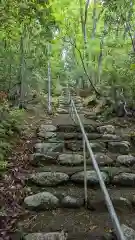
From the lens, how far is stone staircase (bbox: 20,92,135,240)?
2.68 metres

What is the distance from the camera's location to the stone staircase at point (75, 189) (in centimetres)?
268

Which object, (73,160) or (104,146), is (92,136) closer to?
(104,146)

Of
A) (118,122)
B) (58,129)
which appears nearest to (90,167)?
(58,129)

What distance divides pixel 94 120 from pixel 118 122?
98 centimetres

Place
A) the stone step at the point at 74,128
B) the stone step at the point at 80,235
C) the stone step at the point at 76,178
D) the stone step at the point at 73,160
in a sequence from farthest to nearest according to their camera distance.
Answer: the stone step at the point at 74,128 < the stone step at the point at 73,160 < the stone step at the point at 76,178 < the stone step at the point at 80,235

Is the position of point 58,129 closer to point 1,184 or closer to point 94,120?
point 94,120

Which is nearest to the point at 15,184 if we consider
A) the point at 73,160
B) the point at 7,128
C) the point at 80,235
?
the point at 73,160

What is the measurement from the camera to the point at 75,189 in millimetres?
3410

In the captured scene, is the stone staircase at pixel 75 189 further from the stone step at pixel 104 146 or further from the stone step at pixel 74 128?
the stone step at pixel 74 128

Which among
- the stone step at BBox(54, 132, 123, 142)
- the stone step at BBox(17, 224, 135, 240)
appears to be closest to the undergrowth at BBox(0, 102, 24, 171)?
the stone step at BBox(54, 132, 123, 142)

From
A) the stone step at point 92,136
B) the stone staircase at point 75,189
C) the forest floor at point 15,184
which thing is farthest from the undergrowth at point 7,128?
the stone step at point 92,136

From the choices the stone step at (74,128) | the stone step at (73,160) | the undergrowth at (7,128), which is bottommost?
the stone step at (74,128)

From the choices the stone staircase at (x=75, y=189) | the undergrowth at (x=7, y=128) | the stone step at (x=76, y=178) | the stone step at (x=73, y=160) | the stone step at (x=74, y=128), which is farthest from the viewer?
the stone step at (x=74, y=128)

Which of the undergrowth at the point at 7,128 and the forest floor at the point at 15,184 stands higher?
the undergrowth at the point at 7,128
